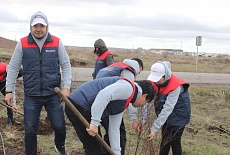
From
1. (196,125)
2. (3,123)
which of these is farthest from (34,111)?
(196,125)

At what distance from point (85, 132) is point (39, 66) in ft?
3.33

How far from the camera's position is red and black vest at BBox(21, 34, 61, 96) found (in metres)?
3.72

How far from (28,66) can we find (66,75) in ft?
1.66

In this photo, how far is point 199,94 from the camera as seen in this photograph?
11.2 metres

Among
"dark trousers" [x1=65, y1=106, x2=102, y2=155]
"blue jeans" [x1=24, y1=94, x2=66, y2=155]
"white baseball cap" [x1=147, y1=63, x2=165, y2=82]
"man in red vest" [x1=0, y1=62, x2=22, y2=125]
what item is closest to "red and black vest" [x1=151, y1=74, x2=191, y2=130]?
"white baseball cap" [x1=147, y1=63, x2=165, y2=82]

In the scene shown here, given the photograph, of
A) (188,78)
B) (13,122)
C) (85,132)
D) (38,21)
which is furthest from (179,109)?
(188,78)

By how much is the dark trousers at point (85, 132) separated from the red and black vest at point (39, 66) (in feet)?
2.38

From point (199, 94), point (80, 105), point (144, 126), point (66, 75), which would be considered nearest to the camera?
point (80, 105)

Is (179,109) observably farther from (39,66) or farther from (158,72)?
(39,66)

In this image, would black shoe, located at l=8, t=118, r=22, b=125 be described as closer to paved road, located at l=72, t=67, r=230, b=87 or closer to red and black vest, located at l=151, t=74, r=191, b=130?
red and black vest, located at l=151, t=74, r=191, b=130

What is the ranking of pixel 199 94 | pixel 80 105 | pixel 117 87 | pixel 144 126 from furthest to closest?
1. pixel 199 94
2. pixel 144 126
3. pixel 80 105
4. pixel 117 87

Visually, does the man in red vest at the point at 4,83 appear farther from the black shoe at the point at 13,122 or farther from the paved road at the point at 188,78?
the paved road at the point at 188,78

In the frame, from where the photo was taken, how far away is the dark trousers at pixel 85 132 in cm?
308

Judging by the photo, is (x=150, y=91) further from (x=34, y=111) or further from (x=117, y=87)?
(x=34, y=111)
